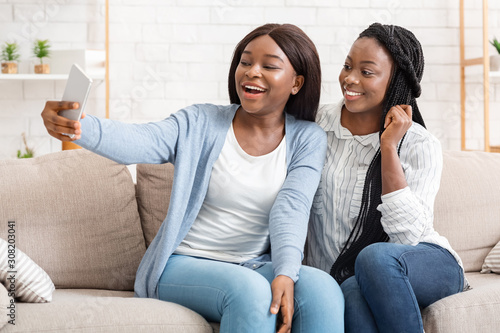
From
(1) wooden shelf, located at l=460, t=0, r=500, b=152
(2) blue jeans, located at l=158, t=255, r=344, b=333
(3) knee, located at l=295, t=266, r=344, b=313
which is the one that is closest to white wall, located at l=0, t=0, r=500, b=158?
(1) wooden shelf, located at l=460, t=0, r=500, b=152

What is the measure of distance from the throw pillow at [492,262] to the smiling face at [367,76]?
68cm

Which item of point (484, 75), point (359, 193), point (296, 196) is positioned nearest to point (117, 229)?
point (296, 196)

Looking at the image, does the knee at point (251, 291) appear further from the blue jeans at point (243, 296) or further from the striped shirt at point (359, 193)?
the striped shirt at point (359, 193)

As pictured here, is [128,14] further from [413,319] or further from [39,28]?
[413,319]

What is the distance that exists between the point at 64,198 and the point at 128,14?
4.90ft

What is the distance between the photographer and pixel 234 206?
1.60 meters

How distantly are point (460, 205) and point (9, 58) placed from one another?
211 cm

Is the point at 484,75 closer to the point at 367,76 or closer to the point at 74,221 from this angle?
the point at 367,76

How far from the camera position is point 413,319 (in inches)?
55.4

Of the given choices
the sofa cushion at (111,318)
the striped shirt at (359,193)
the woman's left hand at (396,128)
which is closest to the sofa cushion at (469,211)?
the striped shirt at (359,193)

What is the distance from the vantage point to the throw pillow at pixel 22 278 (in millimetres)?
1507

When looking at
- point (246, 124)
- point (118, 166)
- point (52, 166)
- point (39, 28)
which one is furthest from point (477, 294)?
point (39, 28)

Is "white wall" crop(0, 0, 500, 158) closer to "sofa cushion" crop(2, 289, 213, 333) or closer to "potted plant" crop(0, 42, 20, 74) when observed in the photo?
"potted plant" crop(0, 42, 20, 74)

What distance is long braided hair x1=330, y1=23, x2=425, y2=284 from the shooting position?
165cm
